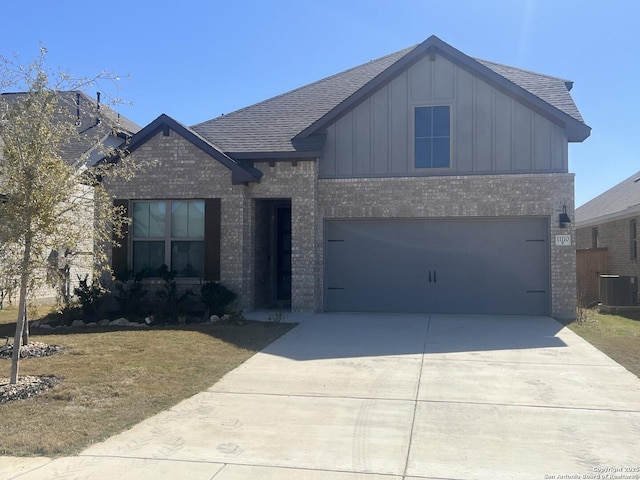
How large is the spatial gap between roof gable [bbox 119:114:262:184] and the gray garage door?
2.42 meters

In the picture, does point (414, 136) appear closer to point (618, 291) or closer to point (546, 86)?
point (546, 86)

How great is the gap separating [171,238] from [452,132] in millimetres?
7176

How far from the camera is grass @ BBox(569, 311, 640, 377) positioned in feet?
29.2

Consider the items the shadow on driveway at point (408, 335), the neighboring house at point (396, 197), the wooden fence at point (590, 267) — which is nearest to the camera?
the shadow on driveway at point (408, 335)

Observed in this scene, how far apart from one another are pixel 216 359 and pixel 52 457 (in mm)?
3746

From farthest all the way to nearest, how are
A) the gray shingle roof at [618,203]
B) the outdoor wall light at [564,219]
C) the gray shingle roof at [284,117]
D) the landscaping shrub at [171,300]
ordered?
the gray shingle roof at [618,203]
the gray shingle roof at [284,117]
the outdoor wall light at [564,219]
the landscaping shrub at [171,300]

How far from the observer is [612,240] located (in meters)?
19.6

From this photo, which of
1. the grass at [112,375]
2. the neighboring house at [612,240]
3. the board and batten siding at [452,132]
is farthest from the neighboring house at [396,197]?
the neighboring house at [612,240]

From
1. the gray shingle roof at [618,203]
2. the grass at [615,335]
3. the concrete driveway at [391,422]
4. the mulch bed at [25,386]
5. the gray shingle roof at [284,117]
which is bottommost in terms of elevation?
the concrete driveway at [391,422]

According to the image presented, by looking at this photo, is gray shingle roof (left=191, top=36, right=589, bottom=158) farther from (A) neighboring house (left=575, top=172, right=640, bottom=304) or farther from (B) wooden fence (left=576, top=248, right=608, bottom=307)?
(B) wooden fence (left=576, top=248, right=608, bottom=307)

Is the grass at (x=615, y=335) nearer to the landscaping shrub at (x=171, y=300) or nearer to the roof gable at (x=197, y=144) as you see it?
the roof gable at (x=197, y=144)

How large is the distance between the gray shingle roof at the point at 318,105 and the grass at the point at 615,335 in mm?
4310

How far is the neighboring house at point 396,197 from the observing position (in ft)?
43.1

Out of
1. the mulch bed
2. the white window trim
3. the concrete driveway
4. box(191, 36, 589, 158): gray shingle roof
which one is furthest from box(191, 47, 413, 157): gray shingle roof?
the mulch bed
